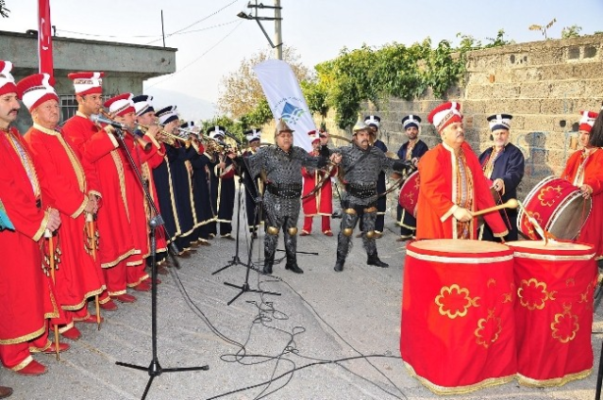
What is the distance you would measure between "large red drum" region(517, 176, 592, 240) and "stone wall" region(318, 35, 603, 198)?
70.6 inches

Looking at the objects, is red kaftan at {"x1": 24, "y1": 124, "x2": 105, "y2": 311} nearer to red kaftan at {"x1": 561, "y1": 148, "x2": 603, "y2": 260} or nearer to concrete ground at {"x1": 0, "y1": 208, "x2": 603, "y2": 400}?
concrete ground at {"x1": 0, "y1": 208, "x2": 603, "y2": 400}

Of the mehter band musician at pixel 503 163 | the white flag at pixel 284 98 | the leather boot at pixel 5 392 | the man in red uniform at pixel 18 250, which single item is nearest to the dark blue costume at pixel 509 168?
the mehter band musician at pixel 503 163

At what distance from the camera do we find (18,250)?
4.14 m

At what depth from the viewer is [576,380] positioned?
418 centimetres

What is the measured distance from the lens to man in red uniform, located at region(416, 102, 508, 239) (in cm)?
494

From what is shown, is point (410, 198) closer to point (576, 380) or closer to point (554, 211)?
point (554, 211)

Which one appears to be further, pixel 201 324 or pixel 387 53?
pixel 387 53

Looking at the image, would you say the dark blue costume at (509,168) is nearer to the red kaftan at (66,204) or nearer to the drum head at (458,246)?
the drum head at (458,246)

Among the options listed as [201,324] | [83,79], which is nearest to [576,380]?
[201,324]

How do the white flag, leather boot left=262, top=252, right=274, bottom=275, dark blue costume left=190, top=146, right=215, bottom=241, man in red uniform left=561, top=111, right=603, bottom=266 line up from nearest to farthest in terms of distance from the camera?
man in red uniform left=561, top=111, right=603, bottom=266 < leather boot left=262, top=252, right=274, bottom=275 < dark blue costume left=190, top=146, right=215, bottom=241 < the white flag

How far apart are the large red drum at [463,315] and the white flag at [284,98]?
358 inches

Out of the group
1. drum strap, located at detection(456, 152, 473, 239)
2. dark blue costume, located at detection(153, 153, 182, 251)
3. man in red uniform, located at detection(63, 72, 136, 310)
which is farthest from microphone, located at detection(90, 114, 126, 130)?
dark blue costume, located at detection(153, 153, 182, 251)

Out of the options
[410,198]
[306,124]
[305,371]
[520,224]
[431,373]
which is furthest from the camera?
[306,124]

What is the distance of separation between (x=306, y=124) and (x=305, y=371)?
30.1 feet
